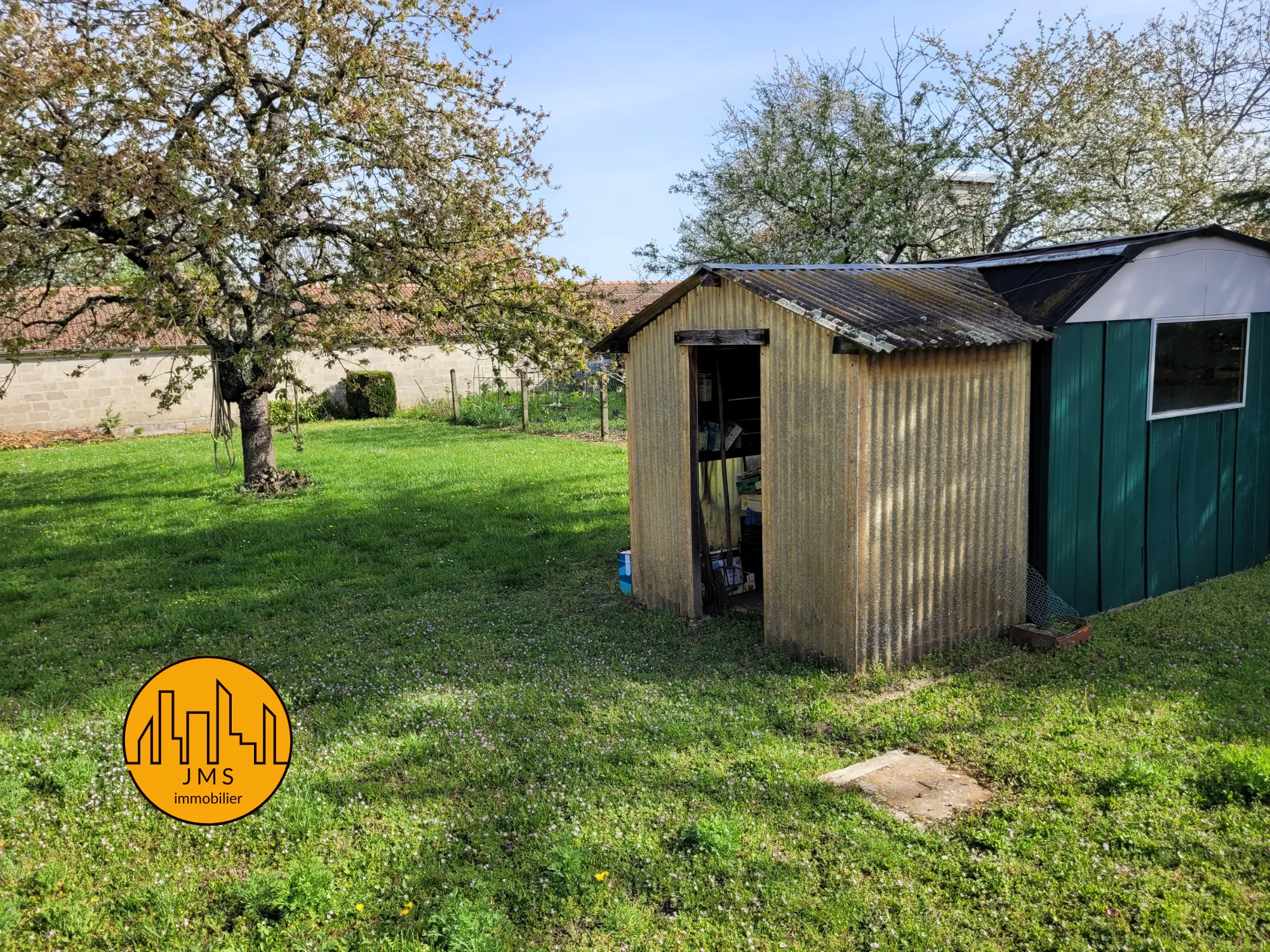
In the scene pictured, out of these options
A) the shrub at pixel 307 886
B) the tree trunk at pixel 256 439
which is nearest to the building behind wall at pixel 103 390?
the tree trunk at pixel 256 439

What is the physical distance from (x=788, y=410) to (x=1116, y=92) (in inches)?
482

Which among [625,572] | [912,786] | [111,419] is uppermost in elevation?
[111,419]

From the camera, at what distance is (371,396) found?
26.1 m

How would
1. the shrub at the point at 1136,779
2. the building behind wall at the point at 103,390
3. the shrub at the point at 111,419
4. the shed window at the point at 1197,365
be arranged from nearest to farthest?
1. the shrub at the point at 1136,779
2. the shed window at the point at 1197,365
3. the shrub at the point at 111,419
4. the building behind wall at the point at 103,390

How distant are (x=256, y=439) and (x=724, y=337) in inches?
385

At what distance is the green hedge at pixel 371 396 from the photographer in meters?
26.1

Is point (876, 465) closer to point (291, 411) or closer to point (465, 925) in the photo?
point (465, 925)

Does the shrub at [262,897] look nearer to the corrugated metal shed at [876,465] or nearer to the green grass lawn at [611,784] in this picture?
the green grass lawn at [611,784]

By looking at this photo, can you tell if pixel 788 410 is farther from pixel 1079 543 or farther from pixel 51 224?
pixel 51 224

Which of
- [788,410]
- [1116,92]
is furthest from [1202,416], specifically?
[1116,92]

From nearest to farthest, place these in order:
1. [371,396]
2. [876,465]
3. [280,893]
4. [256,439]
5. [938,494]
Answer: [280,893] < [876,465] < [938,494] < [256,439] < [371,396]

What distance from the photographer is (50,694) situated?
6566mm

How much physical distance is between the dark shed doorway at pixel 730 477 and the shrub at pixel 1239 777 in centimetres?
376

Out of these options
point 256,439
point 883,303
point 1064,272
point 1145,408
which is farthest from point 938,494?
point 256,439
